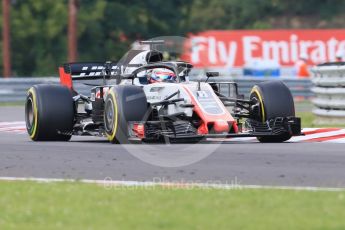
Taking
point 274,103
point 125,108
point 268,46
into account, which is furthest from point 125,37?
point 125,108

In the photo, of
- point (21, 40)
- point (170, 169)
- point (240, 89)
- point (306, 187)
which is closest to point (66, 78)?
point (170, 169)

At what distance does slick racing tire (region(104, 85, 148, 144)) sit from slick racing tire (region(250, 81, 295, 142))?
1.69m

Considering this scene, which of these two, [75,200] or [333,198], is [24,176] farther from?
[333,198]

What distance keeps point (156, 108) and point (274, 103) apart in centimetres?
157

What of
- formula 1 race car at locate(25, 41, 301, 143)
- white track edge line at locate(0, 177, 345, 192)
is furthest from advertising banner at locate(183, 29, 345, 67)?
white track edge line at locate(0, 177, 345, 192)

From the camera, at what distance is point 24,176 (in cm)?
986

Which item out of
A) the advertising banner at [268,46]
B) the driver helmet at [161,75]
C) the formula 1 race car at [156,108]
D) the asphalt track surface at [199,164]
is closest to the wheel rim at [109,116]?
the formula 1 race car at [156,108]

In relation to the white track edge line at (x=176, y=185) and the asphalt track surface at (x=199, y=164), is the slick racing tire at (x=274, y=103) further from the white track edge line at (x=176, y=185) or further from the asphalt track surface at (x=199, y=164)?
the white track edge line at (x=176, y=185)

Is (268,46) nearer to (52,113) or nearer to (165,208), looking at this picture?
(52,113)

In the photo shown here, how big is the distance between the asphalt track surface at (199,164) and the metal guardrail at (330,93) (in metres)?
4.98

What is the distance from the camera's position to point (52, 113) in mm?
13609

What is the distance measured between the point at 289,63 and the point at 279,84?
97.6 ft

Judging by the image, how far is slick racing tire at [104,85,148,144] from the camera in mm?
12438

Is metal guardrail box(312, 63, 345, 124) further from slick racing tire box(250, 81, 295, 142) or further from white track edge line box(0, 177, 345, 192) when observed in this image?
white track edge line box(0, 177, 345, 192)
